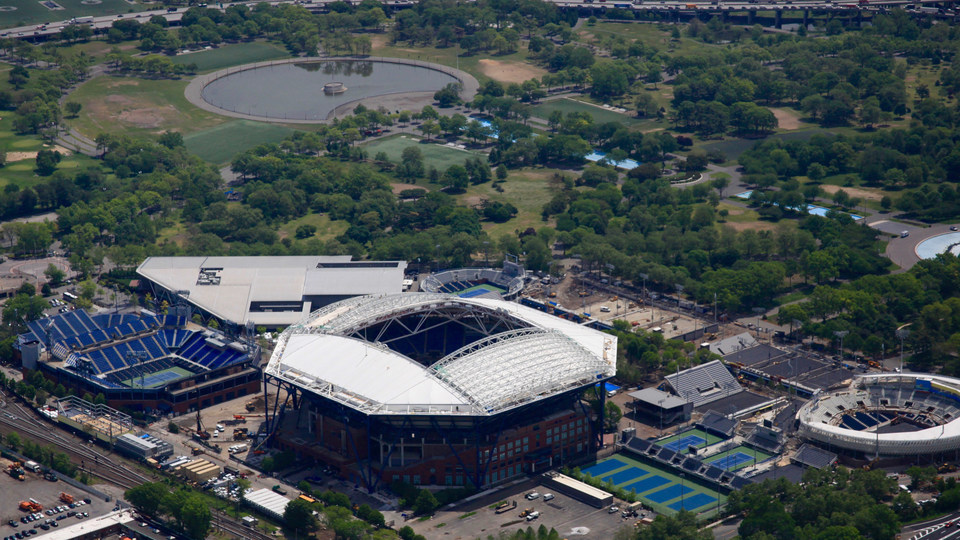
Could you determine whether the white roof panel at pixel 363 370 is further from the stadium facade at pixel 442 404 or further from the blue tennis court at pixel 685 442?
the blue tennis court at pixel 685 442

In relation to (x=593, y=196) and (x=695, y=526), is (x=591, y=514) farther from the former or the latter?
(x=593, y=196)

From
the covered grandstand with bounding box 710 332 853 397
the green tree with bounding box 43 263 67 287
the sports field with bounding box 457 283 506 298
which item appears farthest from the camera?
the green tree with bounding box 43 263 67 287

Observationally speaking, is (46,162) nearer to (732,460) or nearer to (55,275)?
(55,275)

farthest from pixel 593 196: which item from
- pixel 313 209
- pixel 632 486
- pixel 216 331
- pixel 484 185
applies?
pixel 632 486

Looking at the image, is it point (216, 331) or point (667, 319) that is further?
point (667, 319)

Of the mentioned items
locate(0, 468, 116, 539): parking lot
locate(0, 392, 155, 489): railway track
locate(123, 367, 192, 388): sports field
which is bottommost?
locate(0, 392, 155, 489): railway track

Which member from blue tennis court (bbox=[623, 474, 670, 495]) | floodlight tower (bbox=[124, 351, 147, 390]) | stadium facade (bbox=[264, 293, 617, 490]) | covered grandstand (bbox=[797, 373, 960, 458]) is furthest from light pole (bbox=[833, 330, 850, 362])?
floodlight tower (bbox=[124, 351, 147, 390])

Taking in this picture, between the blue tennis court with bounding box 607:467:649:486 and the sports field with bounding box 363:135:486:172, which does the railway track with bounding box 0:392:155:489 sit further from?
the sports field with bounding box 363:135:486:172
